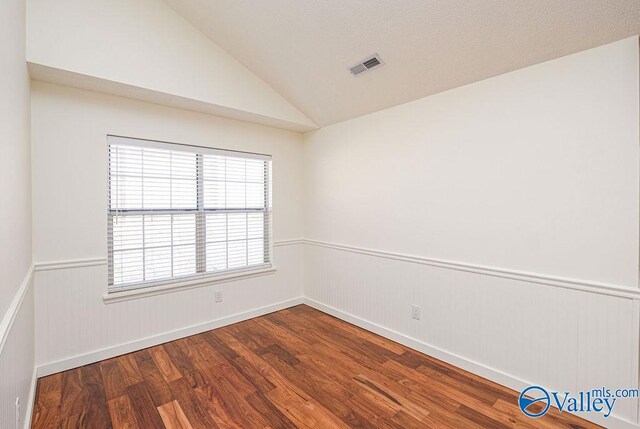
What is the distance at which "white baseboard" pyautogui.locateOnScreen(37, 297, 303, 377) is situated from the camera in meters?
2.46

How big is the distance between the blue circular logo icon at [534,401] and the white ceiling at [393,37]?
7.47 ft

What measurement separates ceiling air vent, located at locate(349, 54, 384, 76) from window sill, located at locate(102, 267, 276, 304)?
7.99 feet

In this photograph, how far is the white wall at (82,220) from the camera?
241 cm

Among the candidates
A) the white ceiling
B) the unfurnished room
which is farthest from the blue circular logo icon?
the white ceiling

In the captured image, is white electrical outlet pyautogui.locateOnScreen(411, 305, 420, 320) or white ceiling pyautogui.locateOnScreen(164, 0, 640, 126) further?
white electrical outlet pyautogui.locateOnScreen(411, 305, 420, 320)

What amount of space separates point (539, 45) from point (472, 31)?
0.43 m

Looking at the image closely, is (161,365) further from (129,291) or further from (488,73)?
(488,73)

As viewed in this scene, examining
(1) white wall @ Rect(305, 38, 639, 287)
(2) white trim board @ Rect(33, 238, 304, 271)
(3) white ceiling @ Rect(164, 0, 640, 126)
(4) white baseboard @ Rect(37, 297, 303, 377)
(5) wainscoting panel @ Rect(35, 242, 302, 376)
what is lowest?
(4) white baseboard @ Rect(37, 297, 303, 377)

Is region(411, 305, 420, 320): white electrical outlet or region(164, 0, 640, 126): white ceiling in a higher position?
region(164, 0, 640, 126): white ceiling

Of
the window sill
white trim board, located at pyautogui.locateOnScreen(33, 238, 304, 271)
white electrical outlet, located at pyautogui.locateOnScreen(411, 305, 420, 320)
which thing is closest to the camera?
white trim board, located at pyautogui.locateOnScreen(33, 238, 304, 271)

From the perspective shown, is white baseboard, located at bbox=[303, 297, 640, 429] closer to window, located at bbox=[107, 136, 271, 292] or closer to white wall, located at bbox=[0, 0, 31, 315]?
window, located at bbox=[107, 136, 271, 292]

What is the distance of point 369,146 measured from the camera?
328cm

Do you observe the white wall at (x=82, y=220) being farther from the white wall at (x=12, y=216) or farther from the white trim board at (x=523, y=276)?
the white trim board at (x=523, y=276)

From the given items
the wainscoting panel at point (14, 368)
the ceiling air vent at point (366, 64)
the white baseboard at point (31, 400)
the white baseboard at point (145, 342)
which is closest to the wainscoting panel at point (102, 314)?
the white baseboard at point (145, 342)
